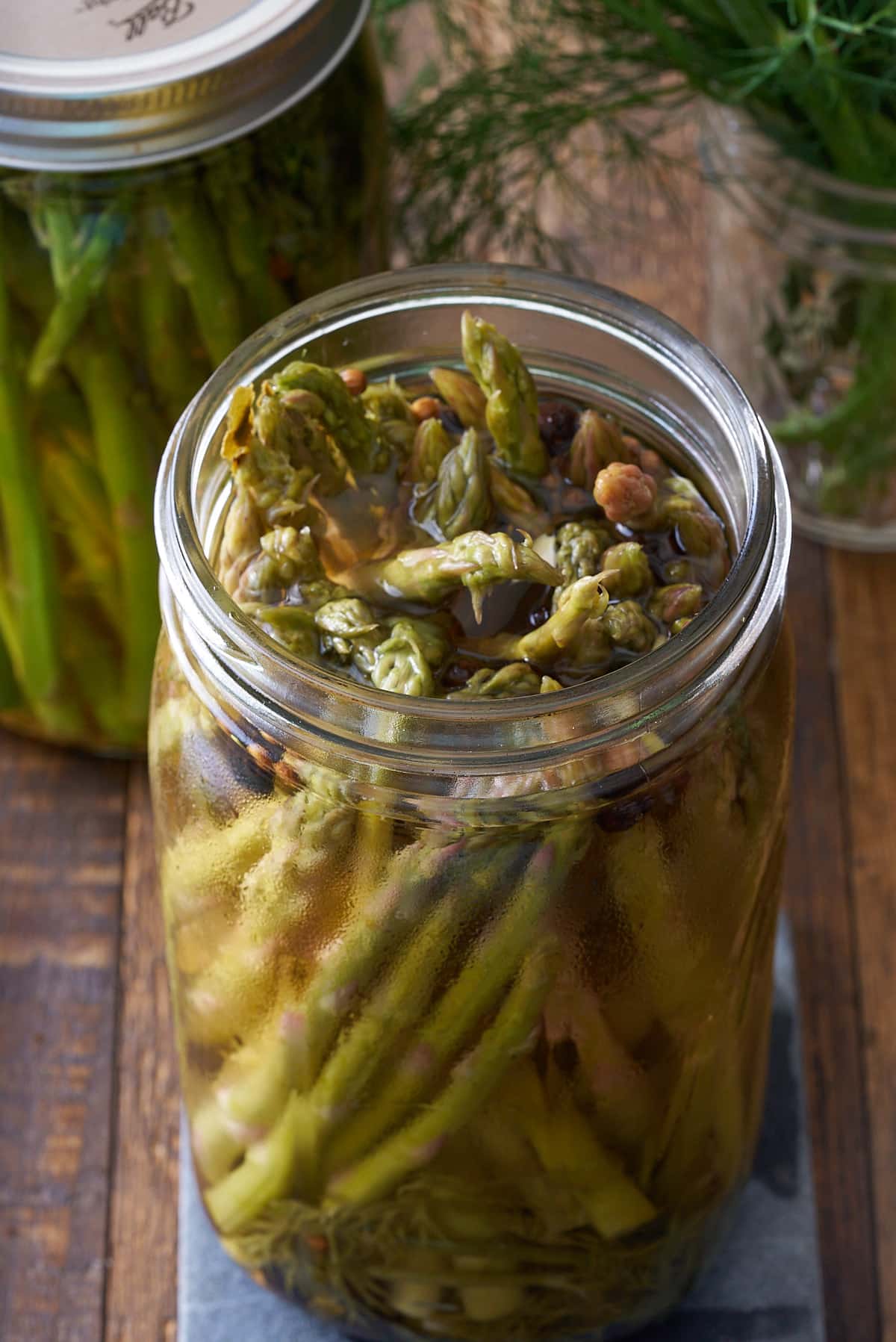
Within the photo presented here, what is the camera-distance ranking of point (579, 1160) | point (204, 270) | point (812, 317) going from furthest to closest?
point (812, 317) < point (204, 270) < point (579, 1160)

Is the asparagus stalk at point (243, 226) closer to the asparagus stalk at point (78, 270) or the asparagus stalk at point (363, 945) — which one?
the asparagus stalk at point (78, 270)

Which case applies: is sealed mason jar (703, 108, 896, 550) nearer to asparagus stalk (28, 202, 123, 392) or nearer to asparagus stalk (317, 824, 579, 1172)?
asparagus stalk (28, 202, 123, 392)

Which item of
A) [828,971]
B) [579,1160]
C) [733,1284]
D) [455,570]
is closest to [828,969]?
[828,971]

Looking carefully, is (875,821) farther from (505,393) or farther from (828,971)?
(505,393)

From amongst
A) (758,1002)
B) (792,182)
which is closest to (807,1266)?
(758,1002)

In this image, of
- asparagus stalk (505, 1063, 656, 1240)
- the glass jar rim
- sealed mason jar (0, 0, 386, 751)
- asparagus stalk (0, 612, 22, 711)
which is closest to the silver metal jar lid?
sealed mason jar (0, 0, 386, 751)

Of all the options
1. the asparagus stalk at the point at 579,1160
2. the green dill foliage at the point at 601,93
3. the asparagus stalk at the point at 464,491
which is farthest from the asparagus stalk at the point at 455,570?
the green dill foliage at the point at 601,93
